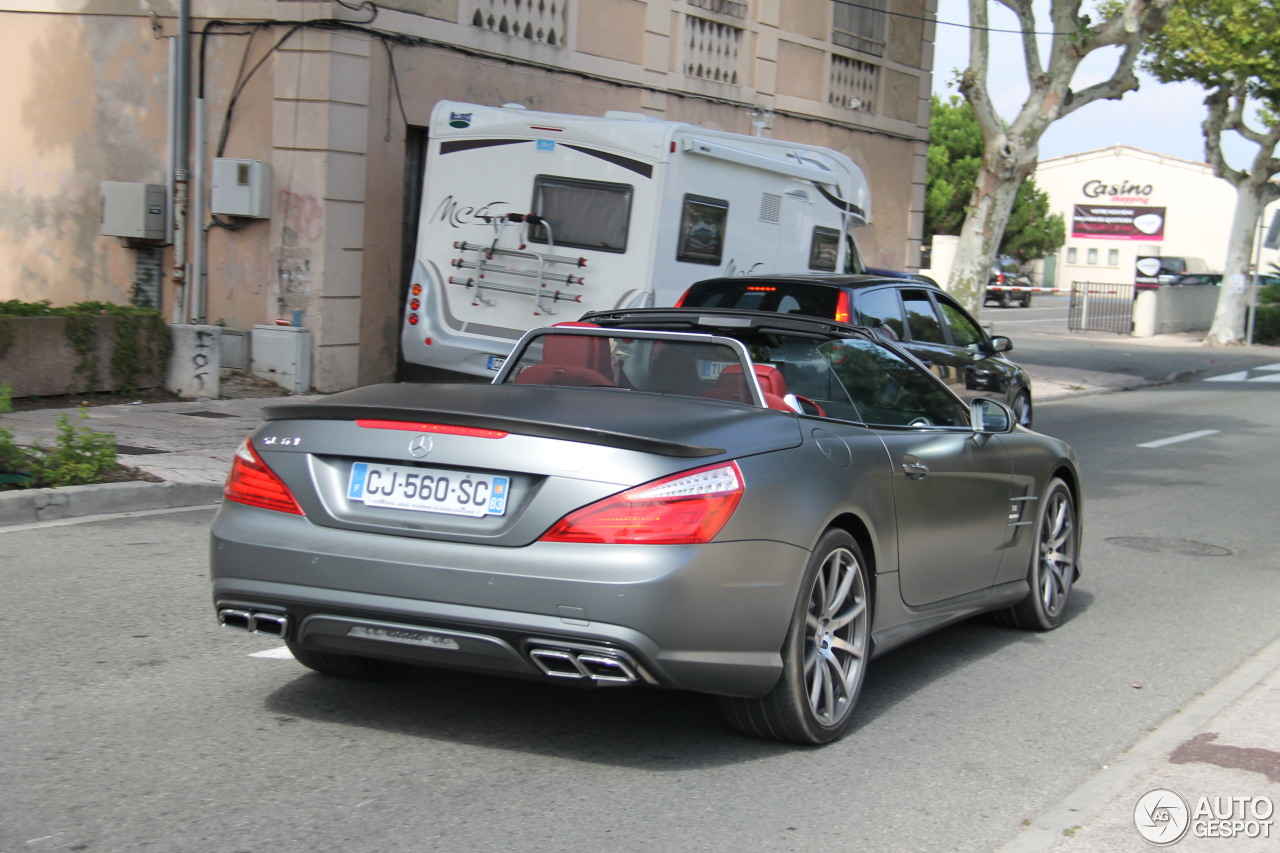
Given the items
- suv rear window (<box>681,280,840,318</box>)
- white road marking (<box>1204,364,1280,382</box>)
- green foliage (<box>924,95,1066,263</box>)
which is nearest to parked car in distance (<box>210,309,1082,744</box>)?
suv rear window (<box>681,280,840,318</box>)

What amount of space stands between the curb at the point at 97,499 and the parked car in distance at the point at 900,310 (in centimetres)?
399

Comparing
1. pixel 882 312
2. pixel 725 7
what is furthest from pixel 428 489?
pixel 725 7

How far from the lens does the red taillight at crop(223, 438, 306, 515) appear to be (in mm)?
4723

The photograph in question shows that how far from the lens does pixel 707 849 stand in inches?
155

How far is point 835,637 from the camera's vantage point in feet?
16.4

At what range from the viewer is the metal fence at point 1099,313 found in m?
40.7

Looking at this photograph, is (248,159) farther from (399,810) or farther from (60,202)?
(399,810)

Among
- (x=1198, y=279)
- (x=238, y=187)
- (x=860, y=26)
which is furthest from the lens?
(x=1198, y=279)

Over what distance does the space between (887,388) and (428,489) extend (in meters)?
2.34

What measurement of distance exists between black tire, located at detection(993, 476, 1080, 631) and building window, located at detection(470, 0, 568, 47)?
11865 mm

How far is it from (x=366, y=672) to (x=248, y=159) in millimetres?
11280

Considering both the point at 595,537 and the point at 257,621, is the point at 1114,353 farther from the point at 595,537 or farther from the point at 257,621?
the point at 257,621

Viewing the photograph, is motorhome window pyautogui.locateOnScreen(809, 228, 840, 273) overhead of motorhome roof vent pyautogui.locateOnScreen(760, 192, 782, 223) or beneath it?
beneath

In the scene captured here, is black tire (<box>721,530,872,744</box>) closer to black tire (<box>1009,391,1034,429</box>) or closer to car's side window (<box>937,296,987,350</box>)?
car's side window (<box>937,296,987,350</box>)
